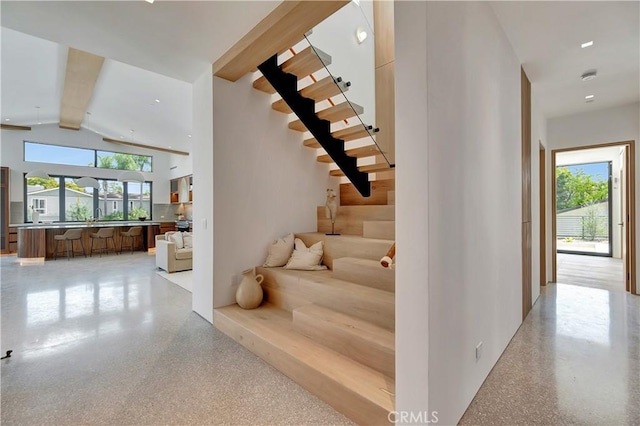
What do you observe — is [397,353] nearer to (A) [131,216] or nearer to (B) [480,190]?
(B) [480,190]

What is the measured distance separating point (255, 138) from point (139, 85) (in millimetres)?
4219

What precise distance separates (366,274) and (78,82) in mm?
6990

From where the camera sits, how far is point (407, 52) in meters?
1.41

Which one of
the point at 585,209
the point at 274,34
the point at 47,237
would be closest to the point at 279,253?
the point at 274,34

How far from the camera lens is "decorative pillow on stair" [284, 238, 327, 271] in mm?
3318

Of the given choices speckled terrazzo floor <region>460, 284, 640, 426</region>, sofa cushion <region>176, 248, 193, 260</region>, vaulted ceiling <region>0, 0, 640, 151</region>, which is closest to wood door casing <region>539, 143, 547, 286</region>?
vaulted ceiling <region>0, 0, 640, 151</region>

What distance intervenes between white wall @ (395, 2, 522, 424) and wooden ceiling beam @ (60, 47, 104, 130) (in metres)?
5.64

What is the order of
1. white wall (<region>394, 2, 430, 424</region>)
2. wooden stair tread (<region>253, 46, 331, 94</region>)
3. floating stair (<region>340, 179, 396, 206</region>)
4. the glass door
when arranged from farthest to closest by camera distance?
1. the glass door
2. floating stair (<region>340, 179, 396, 206</region>)
3. wooden stair tread (<region>253, 46, 331, 94</region>)
4. white wall (<region>394, 2, 430, 424</region>)

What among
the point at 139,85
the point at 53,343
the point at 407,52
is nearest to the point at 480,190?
the point at 407,52

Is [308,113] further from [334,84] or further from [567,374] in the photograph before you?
[567,374]

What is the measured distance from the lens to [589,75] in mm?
3328

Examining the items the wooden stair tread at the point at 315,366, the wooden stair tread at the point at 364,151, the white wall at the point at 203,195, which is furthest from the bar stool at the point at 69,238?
the wooden stair tread at the point at 364,151

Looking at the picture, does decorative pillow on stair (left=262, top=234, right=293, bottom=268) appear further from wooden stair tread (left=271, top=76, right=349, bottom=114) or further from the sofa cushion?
the sofa cushion

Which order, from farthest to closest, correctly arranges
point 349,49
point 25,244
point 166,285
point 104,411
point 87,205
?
point 87,205 < point 25,244 < point 166,285 < point 349,49 < point 104,411
